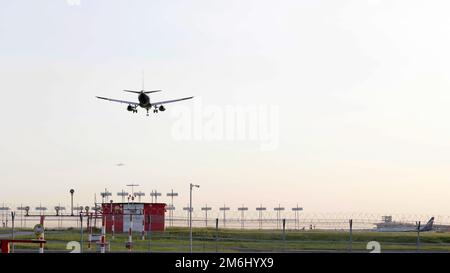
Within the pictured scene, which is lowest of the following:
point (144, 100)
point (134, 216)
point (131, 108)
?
point (134, 216)

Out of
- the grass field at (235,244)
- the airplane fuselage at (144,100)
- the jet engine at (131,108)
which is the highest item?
the airplane fuselage at (144,100)

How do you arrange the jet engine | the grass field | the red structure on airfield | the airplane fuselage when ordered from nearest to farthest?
the grass field → the red structure on airfield → the airplane fuselage → the jet engine

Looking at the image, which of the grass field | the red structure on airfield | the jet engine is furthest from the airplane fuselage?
the grass field

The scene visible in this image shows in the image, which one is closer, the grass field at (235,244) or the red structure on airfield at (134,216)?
the grass field at (235,244)

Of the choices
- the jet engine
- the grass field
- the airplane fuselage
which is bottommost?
the grass field

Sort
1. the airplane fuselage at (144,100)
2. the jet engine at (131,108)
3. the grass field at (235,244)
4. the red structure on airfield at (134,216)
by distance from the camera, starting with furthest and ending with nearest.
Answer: the jet engine at (131,108)
the airplane fuselage at (144,100)
the red structure on airfield at (134,216)
the grass field at (235,244)

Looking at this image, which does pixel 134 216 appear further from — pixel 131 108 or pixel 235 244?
pixel 235 244

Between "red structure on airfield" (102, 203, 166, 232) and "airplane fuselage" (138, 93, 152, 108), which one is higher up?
"airplane fuselage" (138, 93, 152, 108)

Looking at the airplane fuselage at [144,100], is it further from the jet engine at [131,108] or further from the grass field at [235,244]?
the grass field at [235,244]

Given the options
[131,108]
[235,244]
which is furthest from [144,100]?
[235,244]

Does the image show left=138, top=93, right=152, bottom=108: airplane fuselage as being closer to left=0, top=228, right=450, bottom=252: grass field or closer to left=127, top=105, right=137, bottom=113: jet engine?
left=127, top=105, right=137, bottom=113: jet engine

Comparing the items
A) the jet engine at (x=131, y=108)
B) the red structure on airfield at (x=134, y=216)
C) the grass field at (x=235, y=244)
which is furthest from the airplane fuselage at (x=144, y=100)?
the grass field at (x=235, y=244)

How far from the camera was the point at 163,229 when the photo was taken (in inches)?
2761
